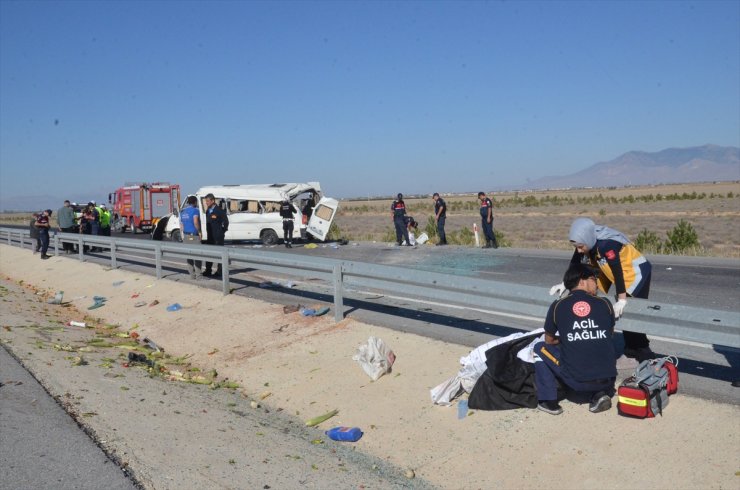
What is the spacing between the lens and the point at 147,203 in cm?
4084

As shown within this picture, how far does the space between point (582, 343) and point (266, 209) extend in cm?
2308

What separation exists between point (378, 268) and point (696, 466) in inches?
185

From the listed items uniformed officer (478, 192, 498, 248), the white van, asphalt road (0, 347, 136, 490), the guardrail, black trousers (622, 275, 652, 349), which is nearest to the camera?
asphalt road (0, 347, 136, 490)

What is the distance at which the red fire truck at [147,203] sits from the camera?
40750mm

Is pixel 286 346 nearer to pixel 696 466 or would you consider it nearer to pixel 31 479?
pixel 31 479

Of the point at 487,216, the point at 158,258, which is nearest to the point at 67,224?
the point at 158,258

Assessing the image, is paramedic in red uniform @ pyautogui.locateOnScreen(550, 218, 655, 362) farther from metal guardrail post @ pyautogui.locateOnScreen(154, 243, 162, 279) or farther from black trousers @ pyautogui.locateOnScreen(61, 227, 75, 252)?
black trousers @ pyautogui.locateOnScreen(61, 227, 75, 252)

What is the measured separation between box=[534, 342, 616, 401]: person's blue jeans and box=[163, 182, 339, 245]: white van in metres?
21.6

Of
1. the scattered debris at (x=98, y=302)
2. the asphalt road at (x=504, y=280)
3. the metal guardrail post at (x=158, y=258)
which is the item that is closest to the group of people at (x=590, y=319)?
the asphalt road at (x=504, y=280)

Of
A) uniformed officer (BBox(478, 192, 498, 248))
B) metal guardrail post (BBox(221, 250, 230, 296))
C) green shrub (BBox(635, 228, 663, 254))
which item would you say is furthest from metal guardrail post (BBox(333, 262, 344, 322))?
green shrub (BBox(635, 228, 663, 254))

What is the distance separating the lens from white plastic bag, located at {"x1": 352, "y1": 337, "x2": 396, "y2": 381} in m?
7.18

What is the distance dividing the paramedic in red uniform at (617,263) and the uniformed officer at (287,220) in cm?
2013

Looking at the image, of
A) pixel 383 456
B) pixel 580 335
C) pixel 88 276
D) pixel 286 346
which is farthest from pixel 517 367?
pixel 88 276

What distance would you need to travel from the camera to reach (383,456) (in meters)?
5.72
